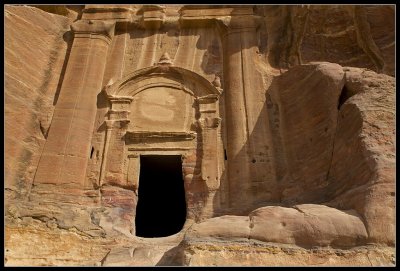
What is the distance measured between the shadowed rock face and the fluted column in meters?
0.03

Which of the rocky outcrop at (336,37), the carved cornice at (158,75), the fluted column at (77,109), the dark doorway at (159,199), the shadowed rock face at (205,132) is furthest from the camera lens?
the dark doorway at (159,199)

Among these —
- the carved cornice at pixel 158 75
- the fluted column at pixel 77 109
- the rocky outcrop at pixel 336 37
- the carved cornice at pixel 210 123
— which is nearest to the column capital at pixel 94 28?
the fluted column at pixel 77 109

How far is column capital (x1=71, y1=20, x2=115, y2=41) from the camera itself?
12.2 meters

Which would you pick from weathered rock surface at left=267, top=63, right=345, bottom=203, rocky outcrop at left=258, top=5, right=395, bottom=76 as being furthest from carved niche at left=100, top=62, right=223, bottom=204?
rocky outcrop at left=258, top=5, right=395, bottom=76

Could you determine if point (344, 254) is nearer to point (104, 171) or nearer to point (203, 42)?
point (104, 171)

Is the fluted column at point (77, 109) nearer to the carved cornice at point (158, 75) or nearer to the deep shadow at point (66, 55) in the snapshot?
the deep shadow at point (66, 55)

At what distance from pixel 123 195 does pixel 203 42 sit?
5.12 metres

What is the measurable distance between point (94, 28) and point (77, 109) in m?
2.92

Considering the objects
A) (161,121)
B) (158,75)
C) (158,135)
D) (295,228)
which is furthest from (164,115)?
(295,228)

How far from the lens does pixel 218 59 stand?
1188 cm

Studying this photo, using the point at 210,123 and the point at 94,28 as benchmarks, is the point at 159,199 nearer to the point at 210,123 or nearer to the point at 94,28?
the point at 210,123

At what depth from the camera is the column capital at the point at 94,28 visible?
12164mm

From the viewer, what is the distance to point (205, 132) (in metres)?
10.4

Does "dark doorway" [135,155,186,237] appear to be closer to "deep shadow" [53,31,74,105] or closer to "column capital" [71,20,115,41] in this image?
"deep shadow" [53,31,74,105]
